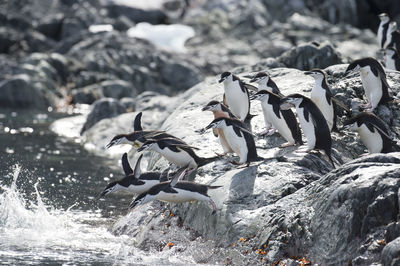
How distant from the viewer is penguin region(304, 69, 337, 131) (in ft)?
36.9

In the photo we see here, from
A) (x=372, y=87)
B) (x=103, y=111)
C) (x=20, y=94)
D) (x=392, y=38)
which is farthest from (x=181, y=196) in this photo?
(x=20, y=94)

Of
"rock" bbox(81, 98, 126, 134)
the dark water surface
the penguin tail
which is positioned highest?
the penguin tail

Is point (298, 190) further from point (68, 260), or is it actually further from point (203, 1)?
point (203, 1)

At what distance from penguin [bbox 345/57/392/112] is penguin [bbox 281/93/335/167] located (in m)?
2.04

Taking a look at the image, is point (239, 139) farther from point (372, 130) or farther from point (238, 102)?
point (372, 130)

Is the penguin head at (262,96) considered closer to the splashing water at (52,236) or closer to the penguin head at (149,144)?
the penguin head at (149,144)

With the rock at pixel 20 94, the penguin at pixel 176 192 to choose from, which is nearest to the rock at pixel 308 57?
the penguin at pixel 176 192

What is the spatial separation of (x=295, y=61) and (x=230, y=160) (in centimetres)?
722

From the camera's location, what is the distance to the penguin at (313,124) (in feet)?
33.4

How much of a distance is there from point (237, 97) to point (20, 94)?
16.9m

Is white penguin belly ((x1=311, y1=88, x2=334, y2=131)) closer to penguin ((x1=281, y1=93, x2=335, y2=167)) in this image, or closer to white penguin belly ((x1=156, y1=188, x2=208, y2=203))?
penguin ((x1=281, y1=93, x2=335, y2=167))

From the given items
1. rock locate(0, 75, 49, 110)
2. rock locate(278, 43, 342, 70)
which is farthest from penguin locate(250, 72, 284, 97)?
rock locate(0, 75, 49, 110)

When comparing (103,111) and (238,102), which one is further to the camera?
(103,111)

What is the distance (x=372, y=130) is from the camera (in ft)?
34.8
